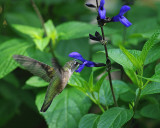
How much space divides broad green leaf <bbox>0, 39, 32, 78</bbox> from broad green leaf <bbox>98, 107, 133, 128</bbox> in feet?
2.98

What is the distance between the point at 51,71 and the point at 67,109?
21.7 inches

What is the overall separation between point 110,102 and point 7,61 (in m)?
0.94

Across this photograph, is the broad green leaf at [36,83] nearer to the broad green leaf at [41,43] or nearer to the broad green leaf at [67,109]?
the broad green leaf at [67,109]

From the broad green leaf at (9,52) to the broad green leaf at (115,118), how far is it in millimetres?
909

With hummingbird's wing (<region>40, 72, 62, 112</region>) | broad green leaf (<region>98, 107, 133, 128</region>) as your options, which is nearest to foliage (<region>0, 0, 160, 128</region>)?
broad green leaf (<region>98, 107, 133, 128</region>)

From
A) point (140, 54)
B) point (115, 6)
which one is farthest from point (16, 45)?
point (115, 6)

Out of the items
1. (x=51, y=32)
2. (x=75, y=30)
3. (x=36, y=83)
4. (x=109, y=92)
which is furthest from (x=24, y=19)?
(x=109, y=92)

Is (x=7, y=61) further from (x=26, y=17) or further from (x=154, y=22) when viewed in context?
(x=154, y=22)

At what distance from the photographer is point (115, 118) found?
4.13 ft

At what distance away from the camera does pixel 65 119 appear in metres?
1.63

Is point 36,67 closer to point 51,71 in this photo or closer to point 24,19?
point 51,71

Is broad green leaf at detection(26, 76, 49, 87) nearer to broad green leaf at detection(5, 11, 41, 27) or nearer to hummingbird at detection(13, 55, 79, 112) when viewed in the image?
hummingbird at detection(13, 55, 79, 112)

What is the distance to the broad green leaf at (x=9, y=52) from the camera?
188 cm

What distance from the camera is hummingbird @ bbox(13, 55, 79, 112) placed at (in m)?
1.17
